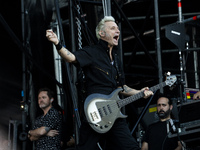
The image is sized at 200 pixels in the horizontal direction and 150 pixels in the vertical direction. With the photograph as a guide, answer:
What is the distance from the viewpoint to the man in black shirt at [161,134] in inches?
245

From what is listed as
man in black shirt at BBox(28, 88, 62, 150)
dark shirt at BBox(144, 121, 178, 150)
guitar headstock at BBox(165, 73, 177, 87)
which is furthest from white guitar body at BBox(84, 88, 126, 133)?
dark shirt at BBox(144, 121, 178, 150)

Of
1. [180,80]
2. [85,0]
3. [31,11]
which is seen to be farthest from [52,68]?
[180,80]

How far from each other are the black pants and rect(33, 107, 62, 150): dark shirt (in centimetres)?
194

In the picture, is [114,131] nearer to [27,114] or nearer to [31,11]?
[27,114]

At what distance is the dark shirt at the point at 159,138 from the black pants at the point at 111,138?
2.17 metres

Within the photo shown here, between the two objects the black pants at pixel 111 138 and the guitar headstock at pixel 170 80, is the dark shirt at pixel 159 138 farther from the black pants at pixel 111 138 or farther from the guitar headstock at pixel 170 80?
the black pants at pixel 111 138

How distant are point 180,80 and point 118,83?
1.48 m

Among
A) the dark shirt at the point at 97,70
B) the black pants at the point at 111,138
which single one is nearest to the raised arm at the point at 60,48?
the dark shirt at the point at 97,70

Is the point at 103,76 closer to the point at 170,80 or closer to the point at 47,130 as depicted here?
the point at 170,80

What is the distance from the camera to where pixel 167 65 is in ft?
33.0

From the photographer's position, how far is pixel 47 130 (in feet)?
19.9

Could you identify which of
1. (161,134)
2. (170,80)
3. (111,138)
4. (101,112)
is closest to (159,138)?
(161,134)

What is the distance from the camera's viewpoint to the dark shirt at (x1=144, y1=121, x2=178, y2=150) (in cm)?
621

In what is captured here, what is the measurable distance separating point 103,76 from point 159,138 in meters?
2.54
